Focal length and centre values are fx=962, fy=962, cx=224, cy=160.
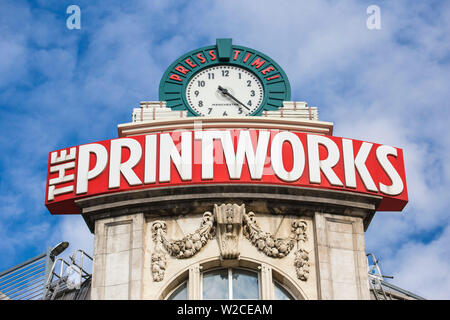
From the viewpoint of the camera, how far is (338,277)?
31.9 m

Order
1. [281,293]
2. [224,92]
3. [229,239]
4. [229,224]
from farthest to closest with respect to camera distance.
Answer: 1. [224,92]
2. [229,224]
3. [229,239]
4. [281,293]

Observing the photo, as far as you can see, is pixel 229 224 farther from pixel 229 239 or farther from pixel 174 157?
pixel 174 157

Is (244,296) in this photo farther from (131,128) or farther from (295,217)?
(131,128)

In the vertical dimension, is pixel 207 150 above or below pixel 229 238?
above

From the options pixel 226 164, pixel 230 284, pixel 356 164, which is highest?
pixel 356 164

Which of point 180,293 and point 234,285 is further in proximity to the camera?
point 234,285

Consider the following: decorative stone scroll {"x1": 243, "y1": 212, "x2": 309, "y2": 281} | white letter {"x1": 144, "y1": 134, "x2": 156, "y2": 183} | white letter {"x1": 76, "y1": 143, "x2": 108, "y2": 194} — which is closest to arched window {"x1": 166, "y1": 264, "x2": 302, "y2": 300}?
decorative stone scroll {"x1": 243, "y1": 212, "x2": 309, "y2": 281}

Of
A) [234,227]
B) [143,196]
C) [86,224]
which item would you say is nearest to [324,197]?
[234,227]

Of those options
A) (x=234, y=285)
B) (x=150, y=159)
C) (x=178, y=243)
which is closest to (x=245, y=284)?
(x=234, y=285)

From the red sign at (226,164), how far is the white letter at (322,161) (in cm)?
3

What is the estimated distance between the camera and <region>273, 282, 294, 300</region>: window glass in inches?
1270

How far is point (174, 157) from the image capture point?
3400 centimetres

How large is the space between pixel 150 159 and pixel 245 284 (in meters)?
5.59
